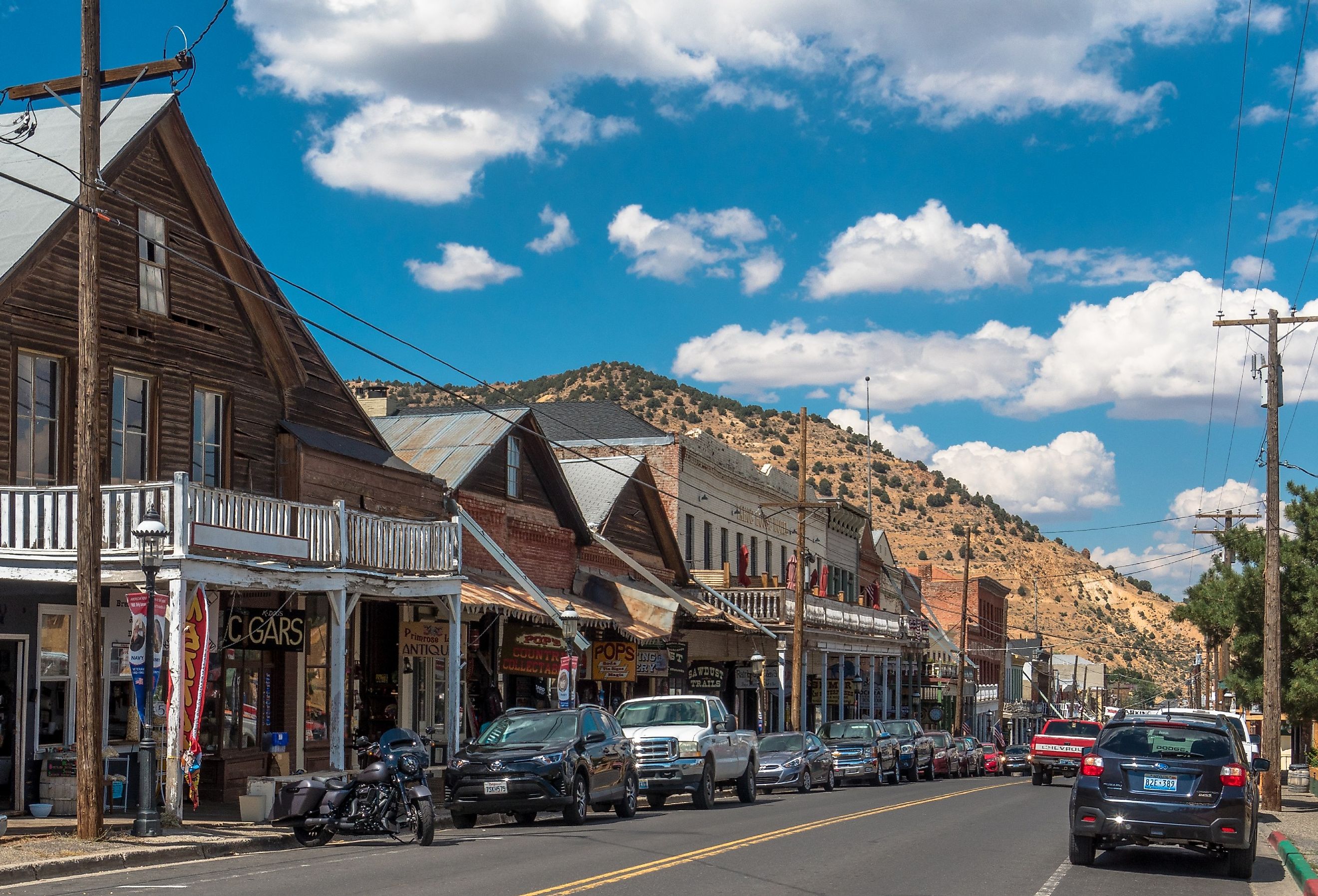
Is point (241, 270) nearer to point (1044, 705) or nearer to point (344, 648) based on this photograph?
point (344, 648)

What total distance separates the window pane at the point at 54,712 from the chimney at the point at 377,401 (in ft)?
54.5

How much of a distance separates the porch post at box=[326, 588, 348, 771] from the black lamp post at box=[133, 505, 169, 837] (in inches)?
137

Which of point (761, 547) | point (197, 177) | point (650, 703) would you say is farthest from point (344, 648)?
point (761, 547)

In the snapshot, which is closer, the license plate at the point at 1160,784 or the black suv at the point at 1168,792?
the black suv at the point at 1168,792

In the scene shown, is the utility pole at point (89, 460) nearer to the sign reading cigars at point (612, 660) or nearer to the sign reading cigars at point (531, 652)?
the sign reading cigars at point (531, 652)

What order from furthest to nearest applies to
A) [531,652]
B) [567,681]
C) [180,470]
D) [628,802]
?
[531,652] → [567,681] → [180,470] → [628,802]

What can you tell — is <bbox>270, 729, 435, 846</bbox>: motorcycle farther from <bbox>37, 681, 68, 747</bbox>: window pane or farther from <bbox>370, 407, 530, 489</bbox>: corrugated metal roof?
<bbox>370, 407, 530, 489</bbox>: corrugated metal roof

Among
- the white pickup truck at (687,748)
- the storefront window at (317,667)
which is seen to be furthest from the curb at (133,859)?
the storefront window at (317,667)

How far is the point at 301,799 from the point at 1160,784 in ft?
31.2

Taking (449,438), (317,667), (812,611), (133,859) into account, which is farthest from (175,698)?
(812,611)

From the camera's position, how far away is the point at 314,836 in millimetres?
17531

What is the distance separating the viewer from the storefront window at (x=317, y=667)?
25438 mm

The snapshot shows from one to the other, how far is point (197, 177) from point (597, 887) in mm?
15156

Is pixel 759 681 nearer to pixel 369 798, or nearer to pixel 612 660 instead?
pixel 612 660
